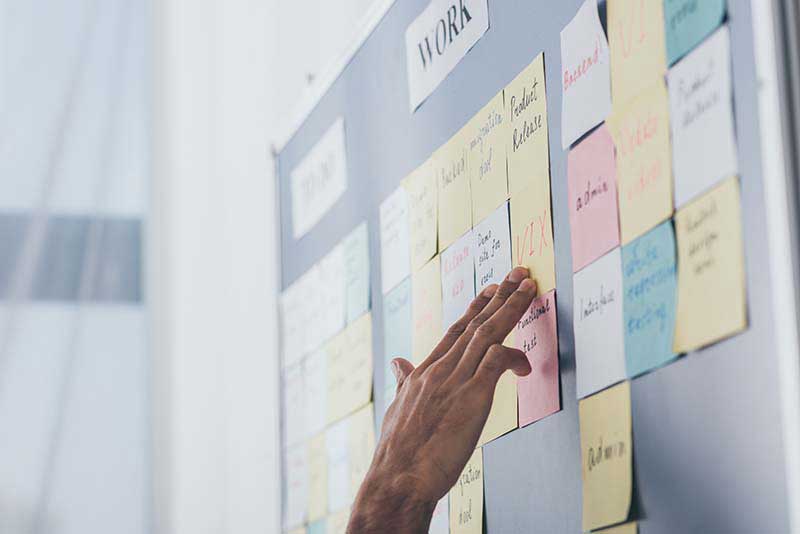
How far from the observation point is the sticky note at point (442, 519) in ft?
4.39

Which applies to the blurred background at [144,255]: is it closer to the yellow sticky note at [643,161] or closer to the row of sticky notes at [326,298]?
the row of sticky notes at [326,298]

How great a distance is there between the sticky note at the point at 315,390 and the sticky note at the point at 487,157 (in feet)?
1.74

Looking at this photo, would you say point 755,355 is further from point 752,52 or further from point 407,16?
point 407,16

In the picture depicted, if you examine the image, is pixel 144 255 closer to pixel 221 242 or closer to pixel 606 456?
pixel 221 242

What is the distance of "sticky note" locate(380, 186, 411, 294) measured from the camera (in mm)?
1466

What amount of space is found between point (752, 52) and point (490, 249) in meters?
0.45

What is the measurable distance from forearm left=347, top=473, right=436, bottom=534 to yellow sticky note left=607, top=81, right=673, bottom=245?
12.3 inches

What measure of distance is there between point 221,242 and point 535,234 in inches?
48.6

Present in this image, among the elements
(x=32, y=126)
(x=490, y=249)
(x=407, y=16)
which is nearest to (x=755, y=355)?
(x=490, y=249)

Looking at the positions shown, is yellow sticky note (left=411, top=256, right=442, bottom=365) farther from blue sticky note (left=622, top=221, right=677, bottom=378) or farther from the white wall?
the white wall

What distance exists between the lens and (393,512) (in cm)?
114

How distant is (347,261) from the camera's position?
1.67m

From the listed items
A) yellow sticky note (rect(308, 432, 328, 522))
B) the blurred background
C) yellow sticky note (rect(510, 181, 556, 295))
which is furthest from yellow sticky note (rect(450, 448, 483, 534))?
the blurred background

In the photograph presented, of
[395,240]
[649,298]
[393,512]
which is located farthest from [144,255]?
[649,298]
